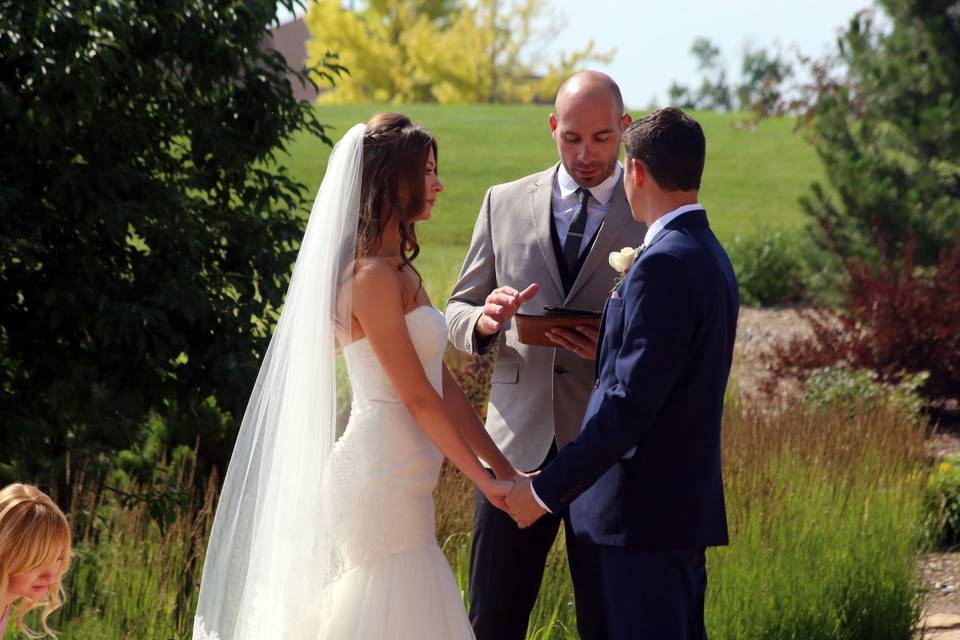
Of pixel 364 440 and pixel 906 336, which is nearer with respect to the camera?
pixel 364 440

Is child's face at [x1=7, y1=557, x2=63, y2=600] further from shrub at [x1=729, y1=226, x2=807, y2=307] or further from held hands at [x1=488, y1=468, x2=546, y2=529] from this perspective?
shrub at [x1=729, y1=226, x2=807, y2=307]

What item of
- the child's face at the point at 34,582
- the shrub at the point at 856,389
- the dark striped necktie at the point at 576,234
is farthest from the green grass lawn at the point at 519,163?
the child's face at the point at 34,582

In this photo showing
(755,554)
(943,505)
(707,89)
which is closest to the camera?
(755,554)

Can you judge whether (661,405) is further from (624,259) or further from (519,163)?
(519,163)

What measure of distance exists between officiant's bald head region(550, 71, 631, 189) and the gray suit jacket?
11 centimetres

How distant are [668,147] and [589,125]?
692 mm

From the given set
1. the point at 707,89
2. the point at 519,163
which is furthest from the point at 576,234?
the point at 707,89

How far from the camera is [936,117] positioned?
1188cm

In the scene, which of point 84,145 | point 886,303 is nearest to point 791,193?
point 886,303

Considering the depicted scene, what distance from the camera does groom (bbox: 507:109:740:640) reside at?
125 inches

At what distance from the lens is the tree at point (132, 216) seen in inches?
212

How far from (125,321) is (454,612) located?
2.46 metres

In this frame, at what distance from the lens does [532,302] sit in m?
3.98

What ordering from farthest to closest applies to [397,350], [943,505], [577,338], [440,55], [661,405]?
1. [440,55]
2. [943,505]
3. [577,338]
4. [397,350]
5. [661,405]
